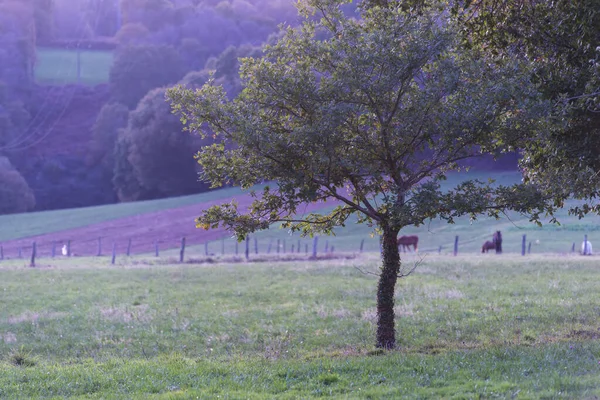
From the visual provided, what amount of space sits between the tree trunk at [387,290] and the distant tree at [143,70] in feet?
289

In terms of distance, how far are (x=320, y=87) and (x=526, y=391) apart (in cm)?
660

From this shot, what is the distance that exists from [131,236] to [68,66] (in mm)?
59426

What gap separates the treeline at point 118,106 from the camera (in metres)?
84.6

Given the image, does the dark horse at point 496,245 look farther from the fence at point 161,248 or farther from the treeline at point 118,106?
the treeline at point 118,106

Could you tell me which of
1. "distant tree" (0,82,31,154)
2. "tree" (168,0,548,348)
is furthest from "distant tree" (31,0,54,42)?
"tree" (168,0,548,348)

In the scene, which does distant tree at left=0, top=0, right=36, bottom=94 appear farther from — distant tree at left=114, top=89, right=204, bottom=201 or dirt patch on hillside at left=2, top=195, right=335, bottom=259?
dirt patch on hillside at left=2, top=195, right=335, bottom=259

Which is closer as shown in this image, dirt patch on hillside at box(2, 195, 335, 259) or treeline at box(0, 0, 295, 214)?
dirt patch on hillside at box(2, 195, 335, 259)

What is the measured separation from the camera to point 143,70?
98.4 meters

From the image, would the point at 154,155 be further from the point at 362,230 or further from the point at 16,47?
the point at 16,47

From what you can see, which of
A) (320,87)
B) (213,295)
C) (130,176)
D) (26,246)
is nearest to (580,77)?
(320,87)

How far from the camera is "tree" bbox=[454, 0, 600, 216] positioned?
11969mm

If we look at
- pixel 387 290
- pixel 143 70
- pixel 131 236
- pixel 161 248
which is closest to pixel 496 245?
pixel 161 248

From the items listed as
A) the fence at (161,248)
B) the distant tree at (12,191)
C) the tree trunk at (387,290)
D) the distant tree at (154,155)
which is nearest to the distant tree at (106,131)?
A: the distant tree at (154,155)

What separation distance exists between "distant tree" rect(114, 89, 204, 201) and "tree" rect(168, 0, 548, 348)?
206 feet
